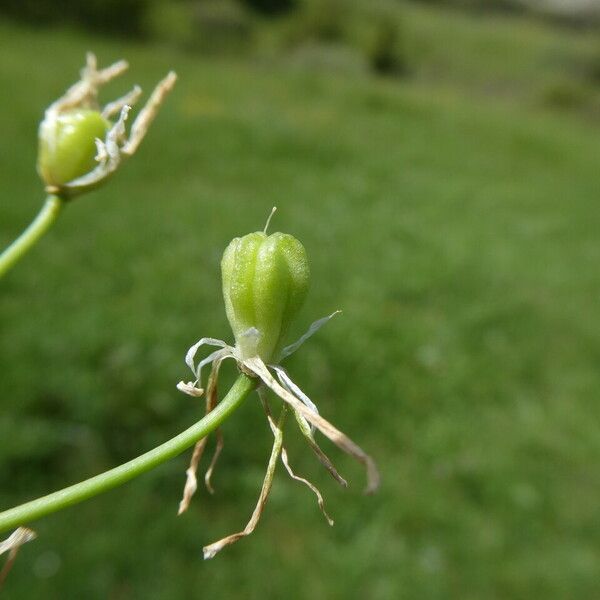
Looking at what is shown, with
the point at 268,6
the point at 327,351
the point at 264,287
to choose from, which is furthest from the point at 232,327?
the point at 268,6

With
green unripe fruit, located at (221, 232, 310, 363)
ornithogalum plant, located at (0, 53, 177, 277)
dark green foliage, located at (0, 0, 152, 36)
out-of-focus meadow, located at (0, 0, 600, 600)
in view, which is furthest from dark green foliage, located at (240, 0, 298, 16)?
green unripe fruit, located at (221, 232, 310, 363)

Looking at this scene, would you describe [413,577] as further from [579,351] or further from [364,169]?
[364,169]

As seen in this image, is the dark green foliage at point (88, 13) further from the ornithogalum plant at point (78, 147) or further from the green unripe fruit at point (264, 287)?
the green unripe fruit at point (264, 287)

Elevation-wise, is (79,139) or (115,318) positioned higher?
(79,139)

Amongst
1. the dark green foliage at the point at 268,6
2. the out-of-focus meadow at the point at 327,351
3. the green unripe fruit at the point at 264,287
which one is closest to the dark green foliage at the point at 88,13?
the out-of-focus meadow at the point at 327,351

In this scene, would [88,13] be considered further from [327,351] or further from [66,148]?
[66,148]

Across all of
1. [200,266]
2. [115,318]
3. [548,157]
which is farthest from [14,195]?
[548,157]

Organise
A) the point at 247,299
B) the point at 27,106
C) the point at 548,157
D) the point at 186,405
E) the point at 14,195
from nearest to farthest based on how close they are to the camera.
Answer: the point at 247,299 → the point at 186,405 → the point at 14,195 → the point at 27,106 → the point at 548,157
